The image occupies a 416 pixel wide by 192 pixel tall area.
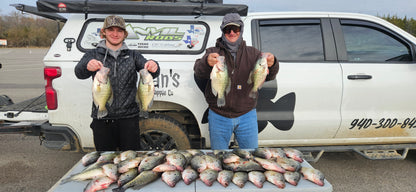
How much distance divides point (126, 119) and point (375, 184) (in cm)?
328

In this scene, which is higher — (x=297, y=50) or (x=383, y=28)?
(x=383, y=28)

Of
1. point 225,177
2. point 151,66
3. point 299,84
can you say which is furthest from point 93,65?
point 299,84

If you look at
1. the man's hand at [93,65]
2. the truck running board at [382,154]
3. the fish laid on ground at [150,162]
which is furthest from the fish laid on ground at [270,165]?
the truck running board at [382,154]

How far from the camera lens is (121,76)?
2.55m

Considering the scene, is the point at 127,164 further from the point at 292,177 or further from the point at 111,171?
the point at 292,177

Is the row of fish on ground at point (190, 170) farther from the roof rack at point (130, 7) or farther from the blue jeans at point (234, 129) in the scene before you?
the roof rack at point (130, 7)

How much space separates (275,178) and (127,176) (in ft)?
3.44

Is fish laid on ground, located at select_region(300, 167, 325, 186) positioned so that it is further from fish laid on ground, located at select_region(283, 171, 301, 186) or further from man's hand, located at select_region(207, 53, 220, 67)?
man's hand, located at select_region(207, 53, 220, 67)

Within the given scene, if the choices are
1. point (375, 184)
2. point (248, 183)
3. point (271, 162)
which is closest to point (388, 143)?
point (375, 184)

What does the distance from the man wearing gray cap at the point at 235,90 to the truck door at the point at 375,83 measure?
1.40 metres

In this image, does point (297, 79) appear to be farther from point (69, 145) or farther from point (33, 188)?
point (33, 188)

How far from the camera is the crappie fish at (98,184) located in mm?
1735

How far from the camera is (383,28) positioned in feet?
11.4

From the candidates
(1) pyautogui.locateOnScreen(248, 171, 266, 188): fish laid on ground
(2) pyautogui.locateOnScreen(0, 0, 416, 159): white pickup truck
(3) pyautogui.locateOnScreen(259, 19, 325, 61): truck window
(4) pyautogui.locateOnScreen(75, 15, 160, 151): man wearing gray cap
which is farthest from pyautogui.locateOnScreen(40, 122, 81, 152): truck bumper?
(3) pyautogui.locateOnScreen(259, 19, 325, 61): truck window
